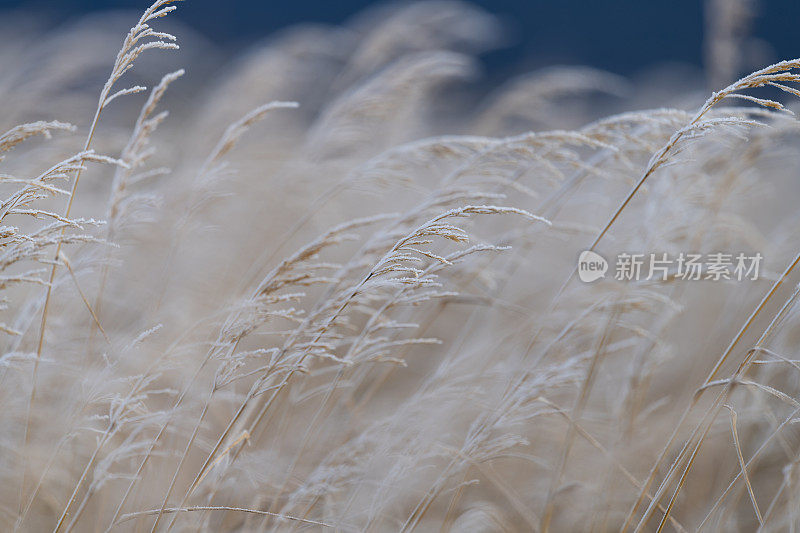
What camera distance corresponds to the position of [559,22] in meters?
15.5

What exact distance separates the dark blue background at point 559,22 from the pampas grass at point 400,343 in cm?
1128

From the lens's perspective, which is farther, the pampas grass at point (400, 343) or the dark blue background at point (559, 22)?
the dark blue background at point (559, 22)

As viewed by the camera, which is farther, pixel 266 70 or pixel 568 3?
pixel 568 3

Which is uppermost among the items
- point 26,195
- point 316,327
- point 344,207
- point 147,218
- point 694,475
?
point 26,195

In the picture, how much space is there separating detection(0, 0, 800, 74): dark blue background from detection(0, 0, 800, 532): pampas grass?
37.0 ft

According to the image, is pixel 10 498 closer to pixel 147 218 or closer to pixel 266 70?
pixel 147 218

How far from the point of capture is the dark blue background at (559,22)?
43.8ft

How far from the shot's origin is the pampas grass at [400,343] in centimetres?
117

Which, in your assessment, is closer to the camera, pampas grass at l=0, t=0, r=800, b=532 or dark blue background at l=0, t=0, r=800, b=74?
pampas grass at l=0, t=0, r=800, b=532

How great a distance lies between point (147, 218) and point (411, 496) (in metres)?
1.18

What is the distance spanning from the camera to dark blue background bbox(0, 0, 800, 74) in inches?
525

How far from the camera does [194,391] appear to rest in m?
1.85

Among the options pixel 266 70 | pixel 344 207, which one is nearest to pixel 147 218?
pixel 266 70

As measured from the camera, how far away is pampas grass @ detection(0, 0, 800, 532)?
1.17m
